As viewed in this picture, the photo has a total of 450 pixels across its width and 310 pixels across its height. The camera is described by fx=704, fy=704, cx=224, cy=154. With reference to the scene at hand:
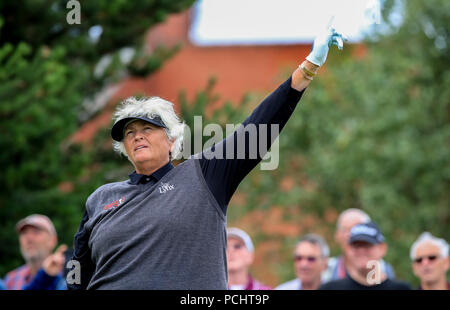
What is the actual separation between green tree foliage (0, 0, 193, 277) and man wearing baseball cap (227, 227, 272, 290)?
145 inches

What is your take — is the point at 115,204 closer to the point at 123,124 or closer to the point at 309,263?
the point at 123,124

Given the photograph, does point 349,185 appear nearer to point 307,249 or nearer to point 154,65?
point 154,65

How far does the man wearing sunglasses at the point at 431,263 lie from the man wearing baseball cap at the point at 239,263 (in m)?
1.34

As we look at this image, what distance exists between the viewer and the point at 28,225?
6.71 meters

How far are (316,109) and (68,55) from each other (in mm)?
7578

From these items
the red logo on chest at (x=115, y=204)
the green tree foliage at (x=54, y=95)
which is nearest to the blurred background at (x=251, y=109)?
the green tree foliage at (x=54, y=95)

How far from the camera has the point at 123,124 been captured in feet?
11.1

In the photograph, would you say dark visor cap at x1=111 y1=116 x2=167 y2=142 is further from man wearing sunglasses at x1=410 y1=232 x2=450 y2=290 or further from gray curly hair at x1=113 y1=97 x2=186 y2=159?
man wearing sunglasses at x1=410 y1=232 x2=450 y2=290

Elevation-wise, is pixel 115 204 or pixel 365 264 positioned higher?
pixel 365 264

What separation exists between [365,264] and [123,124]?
338 centimetres

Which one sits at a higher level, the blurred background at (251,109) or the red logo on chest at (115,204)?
the blurred background at (251,109)

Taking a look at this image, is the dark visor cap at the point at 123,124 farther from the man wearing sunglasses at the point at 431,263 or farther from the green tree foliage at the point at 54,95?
the green tree foliage at the point at 54,95

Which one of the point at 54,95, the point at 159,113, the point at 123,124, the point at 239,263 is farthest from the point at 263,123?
the point at 54,95

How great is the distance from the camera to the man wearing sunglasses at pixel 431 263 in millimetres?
6035
